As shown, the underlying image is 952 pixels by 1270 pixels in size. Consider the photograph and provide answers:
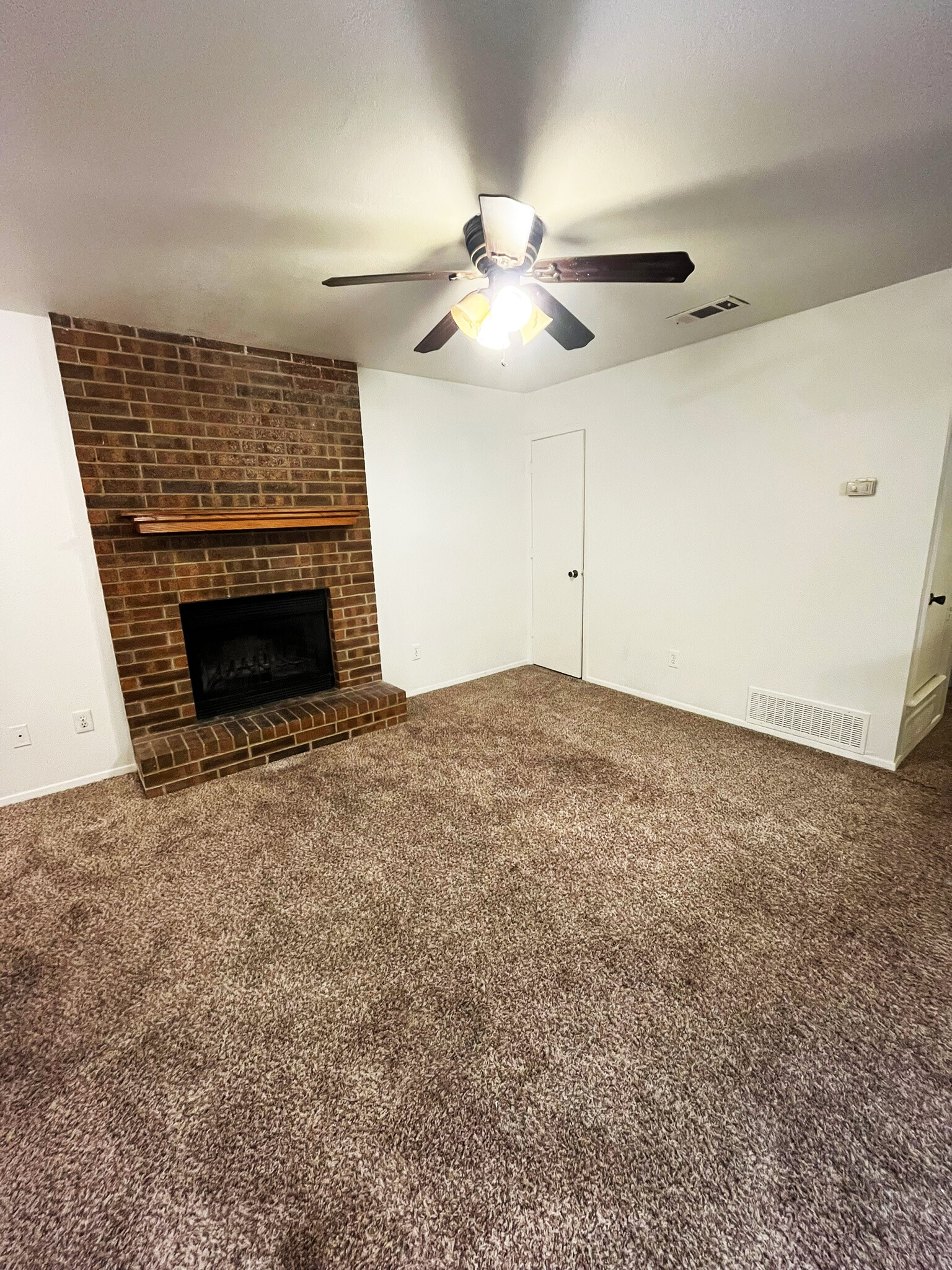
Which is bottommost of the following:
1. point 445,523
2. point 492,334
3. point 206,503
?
point 445,523

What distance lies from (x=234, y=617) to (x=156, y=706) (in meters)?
0.65

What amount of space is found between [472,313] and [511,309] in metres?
0.26

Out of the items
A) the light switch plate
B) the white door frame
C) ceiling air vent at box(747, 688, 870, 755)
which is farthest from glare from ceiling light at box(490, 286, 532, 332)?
the light switch plate

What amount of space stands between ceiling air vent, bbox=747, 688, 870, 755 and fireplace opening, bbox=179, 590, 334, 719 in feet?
9.05

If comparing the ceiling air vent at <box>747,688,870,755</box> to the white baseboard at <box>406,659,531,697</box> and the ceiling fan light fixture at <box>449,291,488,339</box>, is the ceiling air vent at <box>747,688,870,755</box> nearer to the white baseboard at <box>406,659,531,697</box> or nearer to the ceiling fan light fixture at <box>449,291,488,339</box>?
the white baseboard at <box>406,659,531,697</box>

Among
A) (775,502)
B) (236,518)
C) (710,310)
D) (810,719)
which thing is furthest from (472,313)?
(810,719)

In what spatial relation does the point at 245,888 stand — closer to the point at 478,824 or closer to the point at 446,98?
the point at 478,824

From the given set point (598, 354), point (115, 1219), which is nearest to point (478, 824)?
point (115, 1219)

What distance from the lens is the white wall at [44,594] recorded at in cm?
241

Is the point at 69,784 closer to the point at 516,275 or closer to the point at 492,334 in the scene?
the point at 492,334

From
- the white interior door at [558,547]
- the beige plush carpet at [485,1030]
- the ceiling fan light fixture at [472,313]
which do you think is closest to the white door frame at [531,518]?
the white interior door at [558,547]

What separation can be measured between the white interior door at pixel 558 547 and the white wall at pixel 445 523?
0.13m

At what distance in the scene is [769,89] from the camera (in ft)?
4.09

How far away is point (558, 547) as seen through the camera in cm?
413
